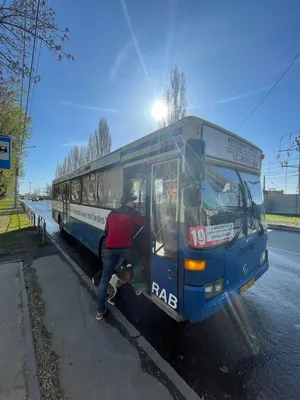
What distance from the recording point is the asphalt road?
7.39 ft

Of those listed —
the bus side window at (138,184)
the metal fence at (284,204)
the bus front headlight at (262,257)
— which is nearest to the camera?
the bus side window at (138,184)

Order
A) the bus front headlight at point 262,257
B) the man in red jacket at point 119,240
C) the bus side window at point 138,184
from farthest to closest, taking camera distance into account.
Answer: the bus front headlight at point 262,257 → the bus side window at point 138,184 → the man in red jacket at point 119,240

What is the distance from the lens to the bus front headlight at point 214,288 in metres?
2.75

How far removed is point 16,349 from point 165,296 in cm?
197

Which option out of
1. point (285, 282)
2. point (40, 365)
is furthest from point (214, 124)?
point (285, 282)

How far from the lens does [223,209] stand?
3.02 m

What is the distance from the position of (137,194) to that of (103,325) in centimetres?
217

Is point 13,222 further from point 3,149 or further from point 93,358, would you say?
point 93,358

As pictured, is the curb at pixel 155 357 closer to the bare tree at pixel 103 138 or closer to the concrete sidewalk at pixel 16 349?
the concrete sidewalk at pixel 16 349

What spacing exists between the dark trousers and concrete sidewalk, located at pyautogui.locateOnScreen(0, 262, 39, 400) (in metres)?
1.05

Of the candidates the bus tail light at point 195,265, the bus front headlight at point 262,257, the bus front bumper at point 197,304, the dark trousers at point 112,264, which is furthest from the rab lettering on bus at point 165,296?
the bus front headlight at point 262,257

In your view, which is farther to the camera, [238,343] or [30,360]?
[238,343]

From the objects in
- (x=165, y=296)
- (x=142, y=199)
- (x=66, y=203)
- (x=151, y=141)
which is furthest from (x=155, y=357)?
(x=66, y=203)

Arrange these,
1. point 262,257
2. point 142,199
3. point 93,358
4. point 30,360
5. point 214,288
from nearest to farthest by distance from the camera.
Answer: point 30,360 → point 93,358 → point 214,288 → point 142,199 → point 262,257
